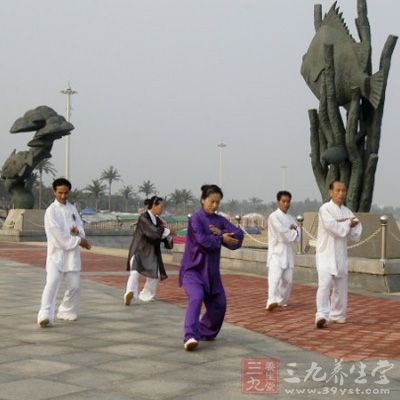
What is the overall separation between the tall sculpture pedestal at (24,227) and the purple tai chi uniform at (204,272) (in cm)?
2091

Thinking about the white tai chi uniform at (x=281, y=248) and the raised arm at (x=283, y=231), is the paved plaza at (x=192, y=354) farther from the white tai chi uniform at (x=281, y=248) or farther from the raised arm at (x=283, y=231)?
the raised arm at (x=283, y=231)

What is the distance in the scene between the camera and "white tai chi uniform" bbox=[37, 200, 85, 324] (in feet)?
21.0

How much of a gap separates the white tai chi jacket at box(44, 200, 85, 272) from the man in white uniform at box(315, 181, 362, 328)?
2659 millimetres

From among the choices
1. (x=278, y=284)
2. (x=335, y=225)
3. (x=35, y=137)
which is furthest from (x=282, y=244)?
(x=35, y=137)

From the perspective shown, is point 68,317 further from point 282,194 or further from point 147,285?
point 282,194

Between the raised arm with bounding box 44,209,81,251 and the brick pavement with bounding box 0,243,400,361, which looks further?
the raised arm with bounding box 44,209,81,251

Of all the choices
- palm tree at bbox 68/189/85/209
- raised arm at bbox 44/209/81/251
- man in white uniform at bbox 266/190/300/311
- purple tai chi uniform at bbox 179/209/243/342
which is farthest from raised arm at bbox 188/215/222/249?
palm tree at bbox 68/189/85/209

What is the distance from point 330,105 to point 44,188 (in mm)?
75101

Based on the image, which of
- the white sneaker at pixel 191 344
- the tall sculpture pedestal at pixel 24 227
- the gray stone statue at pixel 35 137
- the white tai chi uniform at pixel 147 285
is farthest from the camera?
the gray stone statue at pixel 35 137

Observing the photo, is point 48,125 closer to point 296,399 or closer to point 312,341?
point 312,341

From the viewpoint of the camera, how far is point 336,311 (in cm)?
686

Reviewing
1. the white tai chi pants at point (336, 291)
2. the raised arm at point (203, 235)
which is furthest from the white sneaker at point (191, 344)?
the white tai chi pants at point (336, 291)

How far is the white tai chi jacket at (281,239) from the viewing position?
802cm

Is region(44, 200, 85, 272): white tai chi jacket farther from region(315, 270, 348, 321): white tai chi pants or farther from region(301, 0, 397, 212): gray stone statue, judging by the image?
region(301, 0, 397, 212): gray stone statue
